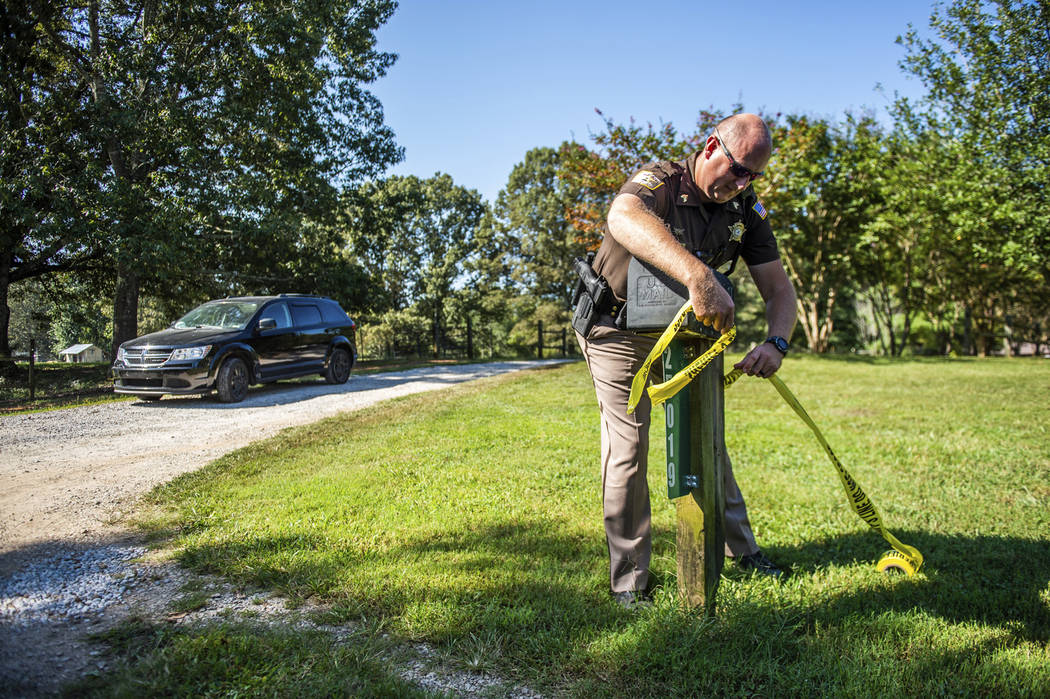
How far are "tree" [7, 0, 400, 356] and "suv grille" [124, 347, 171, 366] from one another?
4.17 m

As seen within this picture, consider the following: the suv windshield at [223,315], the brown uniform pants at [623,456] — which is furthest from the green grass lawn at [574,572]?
Result: the suv windshield at [223,315]

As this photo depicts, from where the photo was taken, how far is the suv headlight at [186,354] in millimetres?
8766

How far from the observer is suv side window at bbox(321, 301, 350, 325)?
479 inches

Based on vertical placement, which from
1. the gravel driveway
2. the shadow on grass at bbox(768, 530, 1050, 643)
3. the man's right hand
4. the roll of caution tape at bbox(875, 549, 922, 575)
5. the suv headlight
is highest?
the man's right hand

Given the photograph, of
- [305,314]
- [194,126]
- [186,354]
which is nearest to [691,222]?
[186,354]

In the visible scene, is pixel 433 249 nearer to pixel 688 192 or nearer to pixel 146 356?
pixel 146 356

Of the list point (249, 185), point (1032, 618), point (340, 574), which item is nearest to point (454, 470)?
point (340, 574)

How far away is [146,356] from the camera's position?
8805mm

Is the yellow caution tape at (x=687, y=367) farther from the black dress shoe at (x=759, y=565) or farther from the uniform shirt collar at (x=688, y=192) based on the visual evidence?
the black dress shoe at (x=759, y=565)

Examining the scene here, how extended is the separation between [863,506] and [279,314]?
33.1 feet

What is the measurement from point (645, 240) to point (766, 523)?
2474 millimetres

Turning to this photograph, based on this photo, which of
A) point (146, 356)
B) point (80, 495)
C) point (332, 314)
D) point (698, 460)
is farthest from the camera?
point (332, 314)

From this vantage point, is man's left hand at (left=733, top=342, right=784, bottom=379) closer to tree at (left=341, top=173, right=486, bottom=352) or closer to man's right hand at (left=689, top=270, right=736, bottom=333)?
man's right hand at (left=689, top=270, right=736, bottom=333)

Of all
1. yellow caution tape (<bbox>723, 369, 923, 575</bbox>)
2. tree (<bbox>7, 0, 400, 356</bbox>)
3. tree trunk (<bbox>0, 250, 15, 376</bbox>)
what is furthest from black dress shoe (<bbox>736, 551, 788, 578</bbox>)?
tree trunk (<bbox>0, 250, 15, 376</bbox>)
